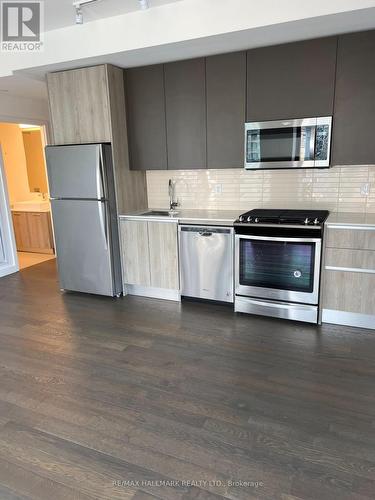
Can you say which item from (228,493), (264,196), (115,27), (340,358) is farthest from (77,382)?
(115,27)

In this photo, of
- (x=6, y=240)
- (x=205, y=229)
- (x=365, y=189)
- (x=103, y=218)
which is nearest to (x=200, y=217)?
(x=205, y=229)

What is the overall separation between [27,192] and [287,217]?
5335mm

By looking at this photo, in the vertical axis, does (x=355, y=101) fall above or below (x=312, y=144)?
above

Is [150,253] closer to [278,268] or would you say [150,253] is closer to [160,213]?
[160,213]

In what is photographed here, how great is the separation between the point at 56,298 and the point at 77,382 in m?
1.93

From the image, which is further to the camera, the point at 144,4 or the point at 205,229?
the point at 205,229

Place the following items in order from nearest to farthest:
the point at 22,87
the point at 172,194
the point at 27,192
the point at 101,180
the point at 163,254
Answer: the point at 101,180
the point at 163,254
the point at 172,194
the point at 22,87
the point at 27,192

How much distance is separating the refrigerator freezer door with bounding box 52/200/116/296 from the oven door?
1505mm

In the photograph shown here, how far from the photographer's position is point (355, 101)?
315 centimetres

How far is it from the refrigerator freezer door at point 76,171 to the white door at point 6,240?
5.32 feet

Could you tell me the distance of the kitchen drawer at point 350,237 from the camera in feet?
9.96

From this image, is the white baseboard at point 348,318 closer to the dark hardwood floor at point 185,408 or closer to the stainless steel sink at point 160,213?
the dark hardwood floor at point 185,408

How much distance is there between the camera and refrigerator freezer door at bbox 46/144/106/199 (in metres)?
3.86

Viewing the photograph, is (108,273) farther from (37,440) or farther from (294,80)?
(294,80)
